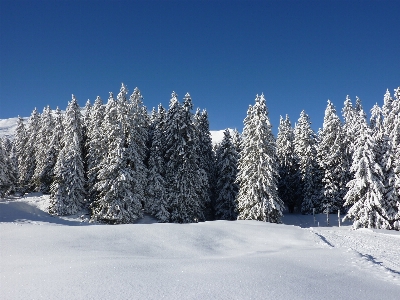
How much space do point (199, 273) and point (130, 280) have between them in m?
2.04

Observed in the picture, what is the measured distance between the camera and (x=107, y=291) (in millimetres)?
7074

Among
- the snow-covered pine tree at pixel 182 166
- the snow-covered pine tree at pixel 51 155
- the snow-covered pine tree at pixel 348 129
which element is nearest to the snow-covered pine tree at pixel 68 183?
the snow-covered pine tree at pixel 51 155

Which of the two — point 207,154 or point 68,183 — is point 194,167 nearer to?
point 207,154

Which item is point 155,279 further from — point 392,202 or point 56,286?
point 392,202

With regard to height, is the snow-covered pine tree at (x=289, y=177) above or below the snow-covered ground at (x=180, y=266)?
above

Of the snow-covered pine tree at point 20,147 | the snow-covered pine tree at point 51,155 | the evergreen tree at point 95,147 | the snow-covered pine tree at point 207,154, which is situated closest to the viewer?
the evergreen tree at point 95,147

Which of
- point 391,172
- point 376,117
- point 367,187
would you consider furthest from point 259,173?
point 376,117


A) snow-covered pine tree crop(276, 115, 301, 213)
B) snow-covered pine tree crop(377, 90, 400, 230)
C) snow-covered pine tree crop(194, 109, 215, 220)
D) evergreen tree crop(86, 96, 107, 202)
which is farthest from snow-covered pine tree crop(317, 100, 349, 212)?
evergreen tree crop(86, 96, 107, 202)

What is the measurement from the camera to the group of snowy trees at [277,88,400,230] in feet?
90.5

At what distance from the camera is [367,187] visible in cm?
Answer: 2838

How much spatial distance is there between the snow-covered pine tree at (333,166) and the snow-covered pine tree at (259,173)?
13.8 m

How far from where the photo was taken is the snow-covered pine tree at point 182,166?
1286 inches

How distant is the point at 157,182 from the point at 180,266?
23.9m

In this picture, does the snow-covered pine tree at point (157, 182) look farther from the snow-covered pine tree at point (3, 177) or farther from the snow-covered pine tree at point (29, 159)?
the snow-covered pine tree at point (29, 159)
